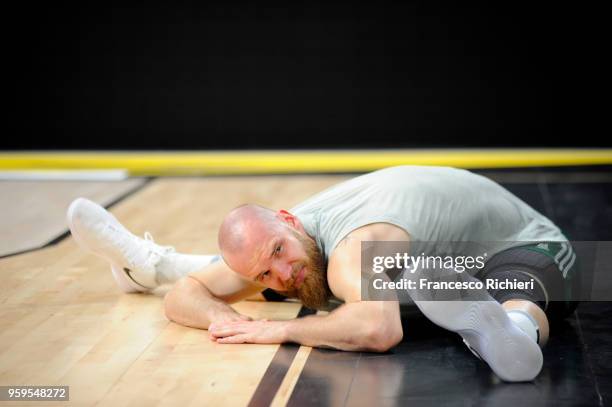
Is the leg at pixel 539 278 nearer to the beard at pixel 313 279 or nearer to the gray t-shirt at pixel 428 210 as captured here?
the gray t-shirt at pixel 428 210

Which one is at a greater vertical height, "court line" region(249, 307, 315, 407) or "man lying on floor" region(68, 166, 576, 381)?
"man lying on floor" region(68, 166, 576, 381)

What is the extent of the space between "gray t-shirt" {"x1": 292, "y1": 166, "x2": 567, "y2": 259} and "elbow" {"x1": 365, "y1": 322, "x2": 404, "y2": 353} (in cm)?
31

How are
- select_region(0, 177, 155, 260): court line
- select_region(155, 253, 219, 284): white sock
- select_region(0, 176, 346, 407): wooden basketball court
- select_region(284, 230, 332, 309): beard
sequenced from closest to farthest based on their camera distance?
select_region(0, 176, 346, 407): wooden basketball court, select_region(284, 230, 332, 309): beard, select_region(155, 253, 219, 284): white sock, select_region(0, 177, 155, 260): court line

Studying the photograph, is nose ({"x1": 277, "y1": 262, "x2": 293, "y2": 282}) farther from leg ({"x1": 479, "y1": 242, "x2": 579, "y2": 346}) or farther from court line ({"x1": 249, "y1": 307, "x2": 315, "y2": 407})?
leg ({"x1": 479, "y1": 242, "x2": 579, "y2": 346})

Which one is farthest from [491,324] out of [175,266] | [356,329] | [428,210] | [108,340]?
[175,266]

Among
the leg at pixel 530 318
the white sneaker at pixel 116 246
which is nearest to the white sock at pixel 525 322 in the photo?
the leg at pixel 530 318

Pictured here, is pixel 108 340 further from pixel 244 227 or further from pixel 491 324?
pixel 491 324

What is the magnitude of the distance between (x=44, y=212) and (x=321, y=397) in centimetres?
291

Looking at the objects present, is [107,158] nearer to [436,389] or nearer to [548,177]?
[548,177]

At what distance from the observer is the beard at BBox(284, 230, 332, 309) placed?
3.06 meters

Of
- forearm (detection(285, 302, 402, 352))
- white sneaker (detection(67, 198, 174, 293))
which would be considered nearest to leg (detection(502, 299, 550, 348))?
forearm (detection(285, 302, 402, 352))

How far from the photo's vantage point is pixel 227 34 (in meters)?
7.13

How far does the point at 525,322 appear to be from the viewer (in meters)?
2.95

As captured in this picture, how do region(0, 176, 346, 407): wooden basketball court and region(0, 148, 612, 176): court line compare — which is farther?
region(0, 148, 612, 176): court line
